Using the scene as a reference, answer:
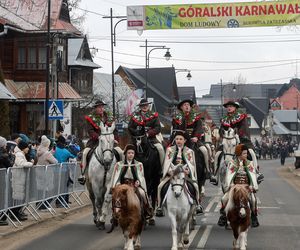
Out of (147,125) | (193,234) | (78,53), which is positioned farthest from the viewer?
(78,53)

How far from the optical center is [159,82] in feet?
331

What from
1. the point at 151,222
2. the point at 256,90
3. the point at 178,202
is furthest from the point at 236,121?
the point at 256,90

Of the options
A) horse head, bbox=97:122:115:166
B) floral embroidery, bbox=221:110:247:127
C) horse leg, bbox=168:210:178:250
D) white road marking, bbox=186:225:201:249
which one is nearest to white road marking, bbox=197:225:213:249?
white road marking, bbox=186:225:201:249

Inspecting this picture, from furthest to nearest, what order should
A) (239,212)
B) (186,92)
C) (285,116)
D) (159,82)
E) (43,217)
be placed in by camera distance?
(285,116) → (186,92) → (159,82) → (43,217) → (239,212)

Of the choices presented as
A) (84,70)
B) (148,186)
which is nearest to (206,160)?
(148,186)

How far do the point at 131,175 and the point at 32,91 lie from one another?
3349cm

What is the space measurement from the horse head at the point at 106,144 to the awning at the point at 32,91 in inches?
1160

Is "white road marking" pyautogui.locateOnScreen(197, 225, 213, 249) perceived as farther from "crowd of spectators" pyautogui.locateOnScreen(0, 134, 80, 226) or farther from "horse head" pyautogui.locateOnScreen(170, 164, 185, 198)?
"crowd of spectators" pyautogui.locateOnScreen(0, 134, 80, 226)

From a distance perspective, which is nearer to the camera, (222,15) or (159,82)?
(222,15)

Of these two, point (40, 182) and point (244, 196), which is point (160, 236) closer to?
point (244, 196)

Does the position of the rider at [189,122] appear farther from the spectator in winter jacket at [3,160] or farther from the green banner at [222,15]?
the green banner at [222,15]

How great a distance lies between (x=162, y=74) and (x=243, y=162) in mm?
88297

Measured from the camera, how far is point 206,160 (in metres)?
16.5

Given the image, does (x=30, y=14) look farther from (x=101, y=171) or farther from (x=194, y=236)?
(x=194, y=236)
